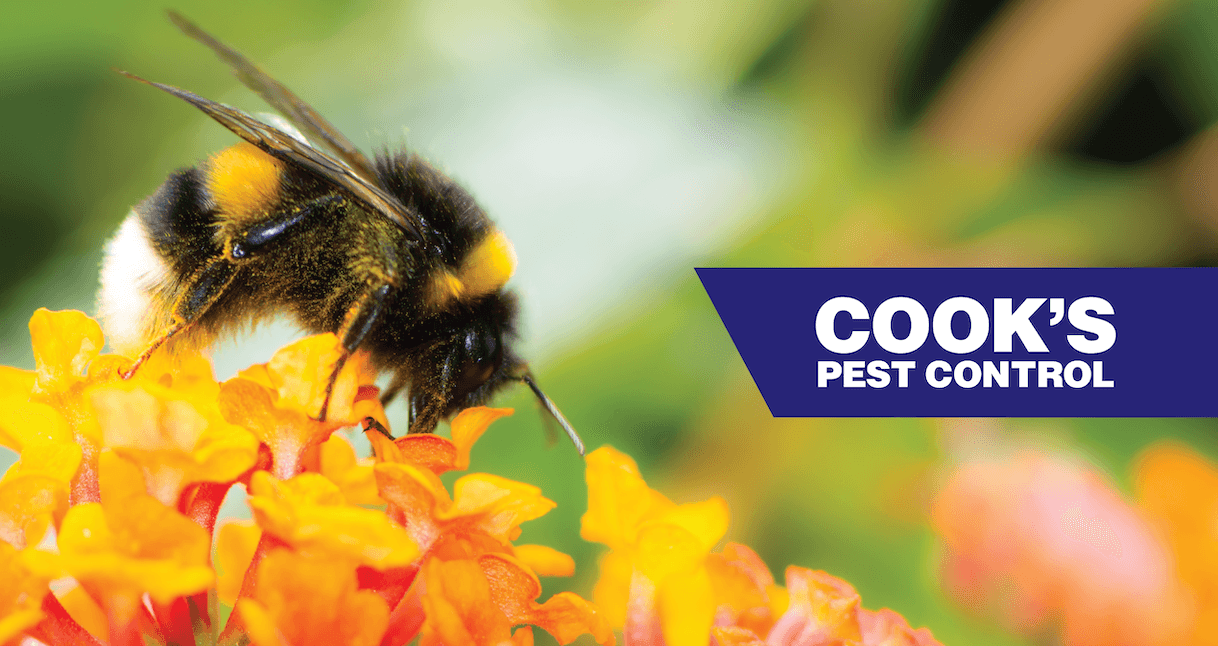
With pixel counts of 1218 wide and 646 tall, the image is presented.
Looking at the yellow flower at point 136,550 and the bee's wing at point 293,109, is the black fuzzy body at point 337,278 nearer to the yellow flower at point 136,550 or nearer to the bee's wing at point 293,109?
the bee's wing at point 293,109

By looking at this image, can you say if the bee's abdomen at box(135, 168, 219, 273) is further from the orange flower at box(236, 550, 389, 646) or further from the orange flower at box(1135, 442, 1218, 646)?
the orange flower at box(1135, 442, 1218, 646)

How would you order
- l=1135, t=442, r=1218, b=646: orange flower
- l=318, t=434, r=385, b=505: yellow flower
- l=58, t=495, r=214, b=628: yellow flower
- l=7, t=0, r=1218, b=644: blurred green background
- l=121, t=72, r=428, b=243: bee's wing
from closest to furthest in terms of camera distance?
l=58, t=495, r=214, b=628: yellow flower
l=318, t=434, r=385, b=505: yellow flower
l=121, t=72, r=428, b=243: bee's wing
l=1135, t=442, r=1218, b=646: orange flower
l=7, t=0, r=1218, b=644: blurred green background

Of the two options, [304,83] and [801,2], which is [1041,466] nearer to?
[801,2]

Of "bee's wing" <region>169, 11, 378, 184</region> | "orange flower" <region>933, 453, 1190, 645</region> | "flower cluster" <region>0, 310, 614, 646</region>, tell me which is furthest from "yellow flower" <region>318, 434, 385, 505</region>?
"orange flower" <region>933, 453, 1190, 645</region>

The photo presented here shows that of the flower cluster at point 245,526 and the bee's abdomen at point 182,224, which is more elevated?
the bee's abdomen at point 182,224

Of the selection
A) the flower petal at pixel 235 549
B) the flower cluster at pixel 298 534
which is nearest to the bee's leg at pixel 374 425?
the flower cluster at pixel 298 534

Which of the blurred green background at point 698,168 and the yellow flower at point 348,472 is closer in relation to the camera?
the yellow flower at point 348,472

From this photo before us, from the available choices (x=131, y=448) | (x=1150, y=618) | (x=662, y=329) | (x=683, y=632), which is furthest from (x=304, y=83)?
(x=1150, y=618)
